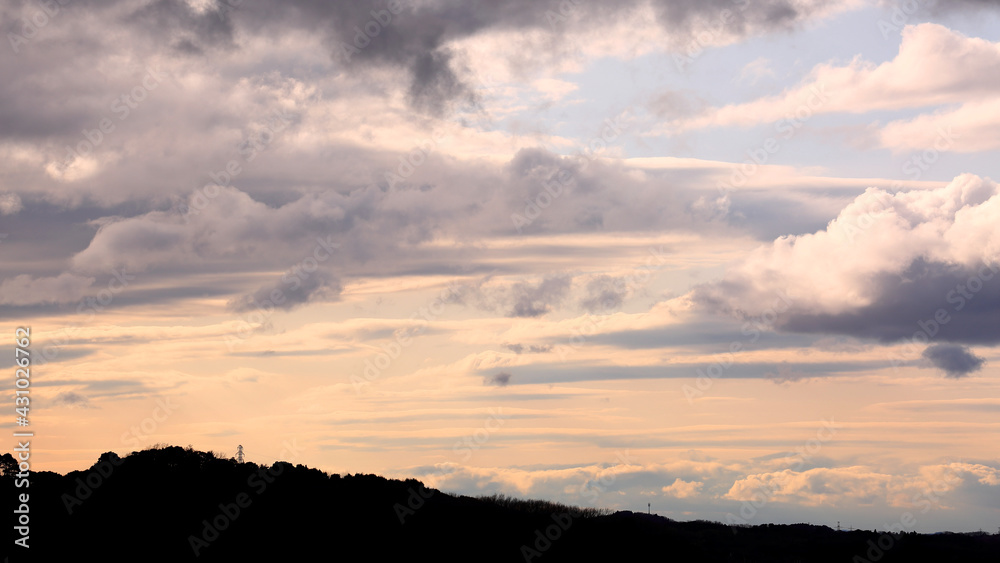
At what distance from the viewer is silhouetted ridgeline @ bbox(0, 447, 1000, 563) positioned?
5141cm

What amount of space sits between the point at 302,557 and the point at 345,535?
3.57 meters

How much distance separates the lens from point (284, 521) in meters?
55.1

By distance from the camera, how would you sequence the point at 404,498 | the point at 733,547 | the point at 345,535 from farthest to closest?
the point at 733,547 → the point at 404,498 → the point at 345,535

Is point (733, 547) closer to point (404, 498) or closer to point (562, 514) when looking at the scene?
point (562, 514)

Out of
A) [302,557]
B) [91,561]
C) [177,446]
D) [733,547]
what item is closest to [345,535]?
[302,557]

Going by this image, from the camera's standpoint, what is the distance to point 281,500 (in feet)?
190

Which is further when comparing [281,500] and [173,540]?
[281,500]

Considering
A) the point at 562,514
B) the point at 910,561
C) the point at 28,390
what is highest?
the point at 28,390

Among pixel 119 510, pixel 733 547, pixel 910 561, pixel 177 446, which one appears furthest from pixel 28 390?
pixel 910 561

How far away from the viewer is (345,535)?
54094mm

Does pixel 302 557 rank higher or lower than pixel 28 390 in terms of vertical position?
lower

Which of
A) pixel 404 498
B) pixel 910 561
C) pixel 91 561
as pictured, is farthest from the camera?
pixel 910 561

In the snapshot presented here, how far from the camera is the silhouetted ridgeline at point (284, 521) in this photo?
51406 millimetres

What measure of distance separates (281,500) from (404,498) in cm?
903
